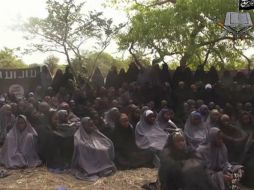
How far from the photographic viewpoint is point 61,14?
14922 millimetres

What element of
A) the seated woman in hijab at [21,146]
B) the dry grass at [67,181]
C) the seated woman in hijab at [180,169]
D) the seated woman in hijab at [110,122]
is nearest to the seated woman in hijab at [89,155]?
the dry grass at [67,181]

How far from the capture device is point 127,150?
8.45 metres

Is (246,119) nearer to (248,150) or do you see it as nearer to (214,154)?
(248,150)

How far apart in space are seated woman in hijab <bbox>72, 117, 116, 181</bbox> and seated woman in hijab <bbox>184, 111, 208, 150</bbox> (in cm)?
141

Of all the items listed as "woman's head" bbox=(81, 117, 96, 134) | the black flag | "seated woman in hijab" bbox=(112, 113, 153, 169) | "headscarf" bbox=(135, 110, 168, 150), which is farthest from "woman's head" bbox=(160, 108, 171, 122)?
the black flag

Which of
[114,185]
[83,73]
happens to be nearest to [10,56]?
[83,73]

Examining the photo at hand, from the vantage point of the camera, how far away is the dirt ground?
23.4ft

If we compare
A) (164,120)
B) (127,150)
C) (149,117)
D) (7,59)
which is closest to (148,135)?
(149,117)

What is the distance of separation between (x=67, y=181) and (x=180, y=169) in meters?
2.21

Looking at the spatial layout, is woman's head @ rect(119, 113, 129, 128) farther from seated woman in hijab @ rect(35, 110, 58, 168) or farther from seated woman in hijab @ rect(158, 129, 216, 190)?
seated woman in hijab @ rect(158, 129, 216, 190)

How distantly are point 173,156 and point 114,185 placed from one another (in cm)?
155

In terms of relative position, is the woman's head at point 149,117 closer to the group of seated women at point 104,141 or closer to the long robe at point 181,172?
the group of seated women at point 104,141

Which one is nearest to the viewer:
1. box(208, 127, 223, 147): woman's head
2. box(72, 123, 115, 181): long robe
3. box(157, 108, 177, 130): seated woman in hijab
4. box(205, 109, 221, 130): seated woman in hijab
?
box(208, 127, 223, 147): woman's head

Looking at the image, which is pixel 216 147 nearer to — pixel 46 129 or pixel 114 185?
pixel 114 185
